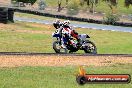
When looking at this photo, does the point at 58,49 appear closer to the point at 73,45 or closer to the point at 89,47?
the point at 73,45

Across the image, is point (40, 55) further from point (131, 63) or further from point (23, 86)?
point (23, 86)

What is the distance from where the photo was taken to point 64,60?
682 inches

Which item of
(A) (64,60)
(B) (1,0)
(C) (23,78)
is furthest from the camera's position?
(B) (1,0)

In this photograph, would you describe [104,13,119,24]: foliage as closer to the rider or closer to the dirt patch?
the rider

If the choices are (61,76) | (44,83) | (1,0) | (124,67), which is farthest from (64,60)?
(1,0)

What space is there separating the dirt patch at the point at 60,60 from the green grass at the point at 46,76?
1.15 m

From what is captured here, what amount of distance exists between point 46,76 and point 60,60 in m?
4.24

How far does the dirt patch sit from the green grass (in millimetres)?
1145

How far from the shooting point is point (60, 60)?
56.4ft

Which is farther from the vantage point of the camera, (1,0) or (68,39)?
(1,0)

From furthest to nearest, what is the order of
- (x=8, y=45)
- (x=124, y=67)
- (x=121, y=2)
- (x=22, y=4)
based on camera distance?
(x=121, y=2) → (x=22, y=4) → (x=8, y=45) → (x=124, y=67)

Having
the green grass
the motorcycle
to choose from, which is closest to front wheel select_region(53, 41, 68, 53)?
the motorcycle

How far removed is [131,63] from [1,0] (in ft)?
217

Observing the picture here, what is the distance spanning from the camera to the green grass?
1147 centimetres
